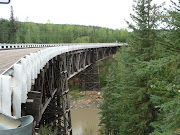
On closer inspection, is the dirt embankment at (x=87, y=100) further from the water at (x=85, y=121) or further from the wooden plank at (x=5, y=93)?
the wooden plank at (x=5, y=93)

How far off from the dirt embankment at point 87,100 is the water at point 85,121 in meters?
1.58

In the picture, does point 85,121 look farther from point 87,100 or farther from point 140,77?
point 140,77

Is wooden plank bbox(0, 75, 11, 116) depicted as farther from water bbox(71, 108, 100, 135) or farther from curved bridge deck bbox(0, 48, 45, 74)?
water bbox(71, 108, 100, 135)

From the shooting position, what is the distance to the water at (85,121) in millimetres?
22172

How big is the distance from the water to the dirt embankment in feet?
5.17

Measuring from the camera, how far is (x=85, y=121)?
25.9 m

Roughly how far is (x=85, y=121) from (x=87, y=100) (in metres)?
7.89

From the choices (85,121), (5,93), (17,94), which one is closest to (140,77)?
(17,94)

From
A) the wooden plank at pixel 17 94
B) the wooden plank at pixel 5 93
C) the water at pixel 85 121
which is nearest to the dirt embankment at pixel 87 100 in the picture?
the water at pixel 85 121

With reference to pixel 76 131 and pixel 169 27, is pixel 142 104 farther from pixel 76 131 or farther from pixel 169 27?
pixel 76 131

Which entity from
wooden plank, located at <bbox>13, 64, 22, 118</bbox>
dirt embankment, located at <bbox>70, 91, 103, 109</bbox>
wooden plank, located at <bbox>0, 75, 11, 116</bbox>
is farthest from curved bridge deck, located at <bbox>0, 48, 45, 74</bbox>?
dirt embankment, located at <bbox>70, 91, 103, 109</bbox>

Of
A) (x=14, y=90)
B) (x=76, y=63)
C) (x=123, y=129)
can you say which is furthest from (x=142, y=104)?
(x=76, y=63)

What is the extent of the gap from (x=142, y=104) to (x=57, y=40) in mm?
66668

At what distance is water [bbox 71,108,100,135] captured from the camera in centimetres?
2217
